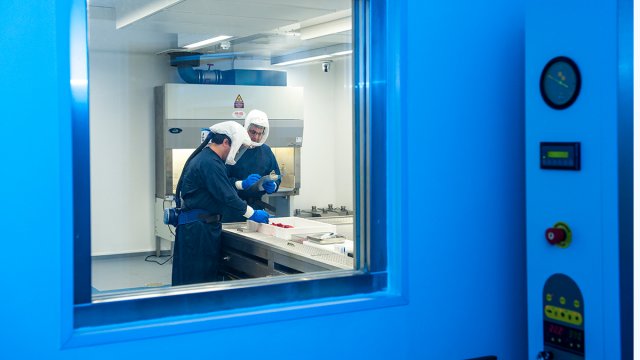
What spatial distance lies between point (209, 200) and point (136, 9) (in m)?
0.78

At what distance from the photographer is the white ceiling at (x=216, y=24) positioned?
1.98m

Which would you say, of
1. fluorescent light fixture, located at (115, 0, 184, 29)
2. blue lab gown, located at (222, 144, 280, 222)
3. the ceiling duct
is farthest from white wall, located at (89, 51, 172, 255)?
blue lab gown, located at (222, 144, 280, 222)

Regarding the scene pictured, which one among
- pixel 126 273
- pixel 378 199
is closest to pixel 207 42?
pixel 378 199

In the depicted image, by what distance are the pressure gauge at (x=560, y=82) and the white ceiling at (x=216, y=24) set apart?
0.57 m

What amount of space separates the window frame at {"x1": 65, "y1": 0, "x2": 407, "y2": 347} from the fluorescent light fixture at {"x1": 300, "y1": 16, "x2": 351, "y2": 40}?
0.50ft

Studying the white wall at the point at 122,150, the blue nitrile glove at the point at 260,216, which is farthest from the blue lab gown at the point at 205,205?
the white wall at the point at 122,150

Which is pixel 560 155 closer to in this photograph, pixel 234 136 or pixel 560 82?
pixel 560 82

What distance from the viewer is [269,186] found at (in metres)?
2.88

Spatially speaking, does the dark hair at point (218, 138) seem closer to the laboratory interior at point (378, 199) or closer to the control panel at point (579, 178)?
the laboratory interior at point (378, 199)
